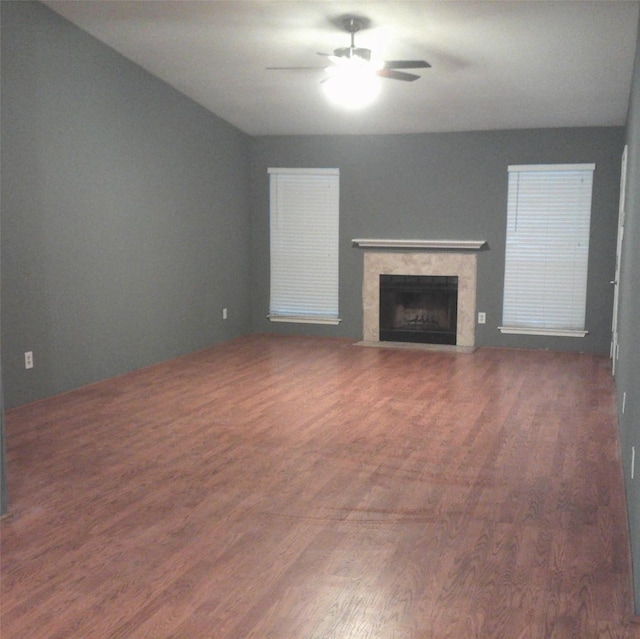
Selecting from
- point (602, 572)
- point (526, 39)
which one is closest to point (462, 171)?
point (526, 39)

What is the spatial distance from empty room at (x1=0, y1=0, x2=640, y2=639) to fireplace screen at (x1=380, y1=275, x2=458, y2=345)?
0.03 meters

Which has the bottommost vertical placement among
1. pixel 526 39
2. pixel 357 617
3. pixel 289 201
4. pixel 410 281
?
pixel 357 617

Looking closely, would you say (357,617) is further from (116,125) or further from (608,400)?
(116,125)

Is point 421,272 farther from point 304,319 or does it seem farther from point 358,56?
point 358,56

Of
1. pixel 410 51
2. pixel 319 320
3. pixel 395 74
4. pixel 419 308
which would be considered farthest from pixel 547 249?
pixel 395 74

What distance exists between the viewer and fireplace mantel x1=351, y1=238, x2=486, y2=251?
25.1 feet

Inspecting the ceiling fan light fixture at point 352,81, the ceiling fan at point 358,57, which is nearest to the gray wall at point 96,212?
the ceiling fan at point 358,57

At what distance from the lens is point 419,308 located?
8.09 metres

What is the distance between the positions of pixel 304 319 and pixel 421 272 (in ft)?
5.15

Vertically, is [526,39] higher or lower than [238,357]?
higher

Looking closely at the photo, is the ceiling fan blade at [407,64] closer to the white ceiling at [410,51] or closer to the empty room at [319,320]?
the empty room at [319,320]

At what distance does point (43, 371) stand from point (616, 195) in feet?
19.2

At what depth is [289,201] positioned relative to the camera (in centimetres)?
833

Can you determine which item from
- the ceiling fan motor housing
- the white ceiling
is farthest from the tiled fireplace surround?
the ceiling fan motor housing
